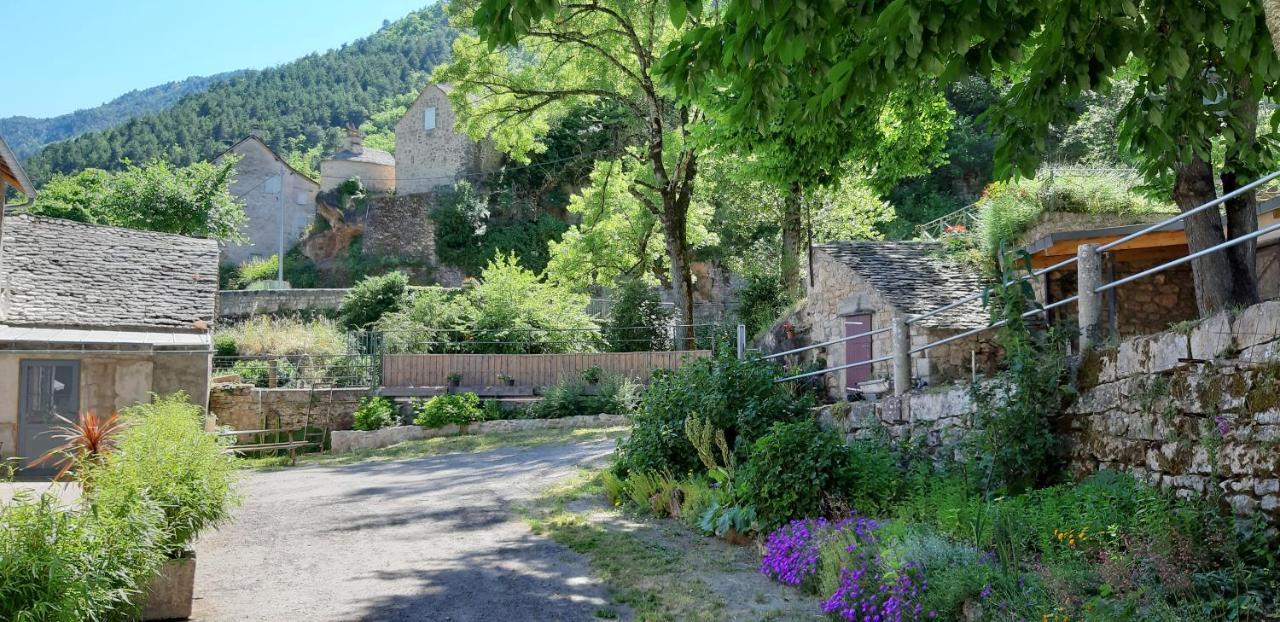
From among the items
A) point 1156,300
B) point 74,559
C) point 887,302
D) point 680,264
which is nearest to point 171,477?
point 74,559

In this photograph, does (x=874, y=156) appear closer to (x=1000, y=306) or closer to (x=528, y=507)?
(x=1000, y=306)

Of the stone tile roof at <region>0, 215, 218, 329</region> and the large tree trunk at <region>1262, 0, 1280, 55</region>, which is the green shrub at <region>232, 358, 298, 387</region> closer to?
the stone tile roof at <region>0, 215, 218, 329</region>

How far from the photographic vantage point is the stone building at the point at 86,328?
610 inches

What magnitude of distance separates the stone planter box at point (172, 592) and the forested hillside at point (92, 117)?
18186 cm

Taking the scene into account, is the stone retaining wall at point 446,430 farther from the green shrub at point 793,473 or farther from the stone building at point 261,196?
the stone building at point 261,196

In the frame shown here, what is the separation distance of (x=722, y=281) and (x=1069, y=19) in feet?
104

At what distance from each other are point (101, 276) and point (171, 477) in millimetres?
13639

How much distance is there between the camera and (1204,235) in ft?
28.2

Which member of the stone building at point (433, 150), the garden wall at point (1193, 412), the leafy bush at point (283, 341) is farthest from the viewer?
the stone building at point (433, 150)

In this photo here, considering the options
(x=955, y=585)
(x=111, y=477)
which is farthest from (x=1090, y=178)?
(x=111, y=477)

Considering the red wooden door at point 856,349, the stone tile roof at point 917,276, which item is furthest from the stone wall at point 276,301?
the red wooden door at point 856,349

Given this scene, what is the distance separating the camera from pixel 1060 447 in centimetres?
679

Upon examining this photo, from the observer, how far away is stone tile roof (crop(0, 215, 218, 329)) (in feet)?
53.7

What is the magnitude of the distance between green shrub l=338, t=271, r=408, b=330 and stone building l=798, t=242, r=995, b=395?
16379mm
